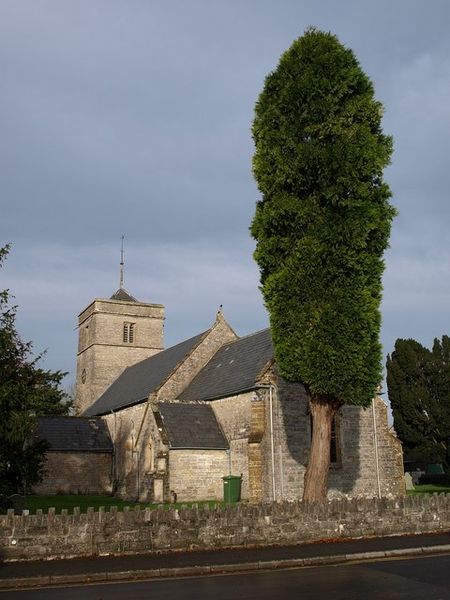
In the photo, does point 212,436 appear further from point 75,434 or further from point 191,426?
point 75,434

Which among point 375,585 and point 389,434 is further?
point 389,434

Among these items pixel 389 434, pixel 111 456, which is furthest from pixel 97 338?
pixel 389 434

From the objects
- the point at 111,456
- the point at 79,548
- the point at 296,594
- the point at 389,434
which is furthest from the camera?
the point at 111,456

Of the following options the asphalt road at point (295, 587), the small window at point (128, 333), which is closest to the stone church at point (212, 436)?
the small window at point (128, 333)

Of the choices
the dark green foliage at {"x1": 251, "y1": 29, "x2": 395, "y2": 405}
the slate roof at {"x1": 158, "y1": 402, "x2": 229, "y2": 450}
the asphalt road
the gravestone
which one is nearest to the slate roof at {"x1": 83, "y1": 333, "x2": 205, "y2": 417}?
the slate roof at {"x1": 158, "y1": 402, "x2": 229, "y2": 450}

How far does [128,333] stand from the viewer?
5253 centimetres

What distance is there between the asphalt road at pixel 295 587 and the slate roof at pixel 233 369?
15.8m

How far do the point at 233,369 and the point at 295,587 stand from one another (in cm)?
2167

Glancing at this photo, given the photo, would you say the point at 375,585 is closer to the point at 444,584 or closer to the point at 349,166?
the point at 444,584

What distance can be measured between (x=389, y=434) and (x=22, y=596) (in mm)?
21651

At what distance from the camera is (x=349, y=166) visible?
1745 cm

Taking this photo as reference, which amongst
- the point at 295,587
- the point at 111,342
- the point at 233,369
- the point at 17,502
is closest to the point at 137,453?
the point at 233,369

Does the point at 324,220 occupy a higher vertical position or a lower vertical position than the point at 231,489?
higher

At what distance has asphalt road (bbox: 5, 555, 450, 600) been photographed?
855 cm
